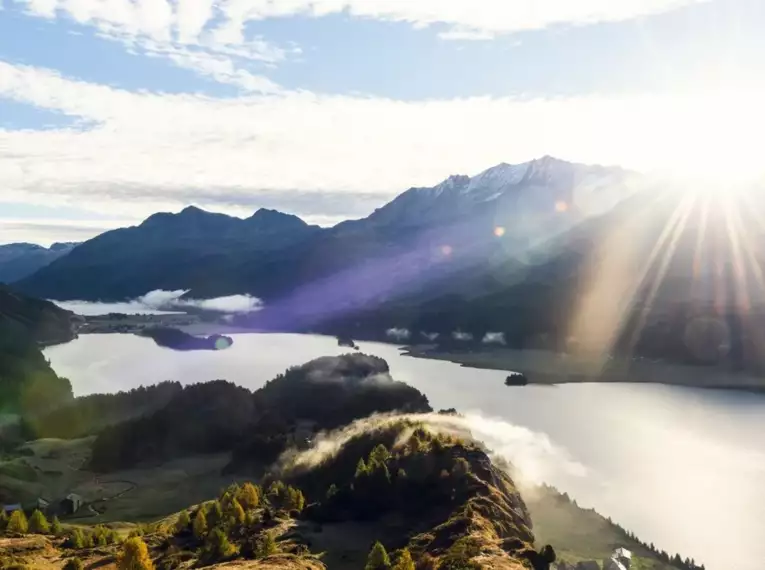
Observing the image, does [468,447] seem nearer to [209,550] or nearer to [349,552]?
[349,552]

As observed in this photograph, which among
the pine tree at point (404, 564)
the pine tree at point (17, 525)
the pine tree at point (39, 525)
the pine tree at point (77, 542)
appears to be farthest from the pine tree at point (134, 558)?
the pine tree at point (39, 525)

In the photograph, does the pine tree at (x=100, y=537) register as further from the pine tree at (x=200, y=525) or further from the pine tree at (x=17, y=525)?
the pine tree at (x=17, y=525)

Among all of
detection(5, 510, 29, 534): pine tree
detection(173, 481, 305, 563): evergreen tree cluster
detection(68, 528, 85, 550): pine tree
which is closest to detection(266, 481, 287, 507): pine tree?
detection(173, 481, 305, 563): evergreen tree cluster

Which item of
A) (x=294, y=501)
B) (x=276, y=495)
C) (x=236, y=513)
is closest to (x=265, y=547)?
(x=236, y=513)

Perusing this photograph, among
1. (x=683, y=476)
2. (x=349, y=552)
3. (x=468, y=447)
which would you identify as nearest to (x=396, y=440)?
(x=468, y=447)

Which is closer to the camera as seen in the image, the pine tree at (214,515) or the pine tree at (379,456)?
the pine tree at (214,515)

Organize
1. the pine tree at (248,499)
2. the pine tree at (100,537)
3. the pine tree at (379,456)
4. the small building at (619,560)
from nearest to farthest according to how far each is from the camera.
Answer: the pine tree at (100,537) → the small building at (619,560) → the pine tree at (379,456) → the pine tree at (248,499)

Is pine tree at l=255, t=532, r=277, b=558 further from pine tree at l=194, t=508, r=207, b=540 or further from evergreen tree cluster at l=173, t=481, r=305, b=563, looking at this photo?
pine tree at l=194, t=508, r=207, b=540
